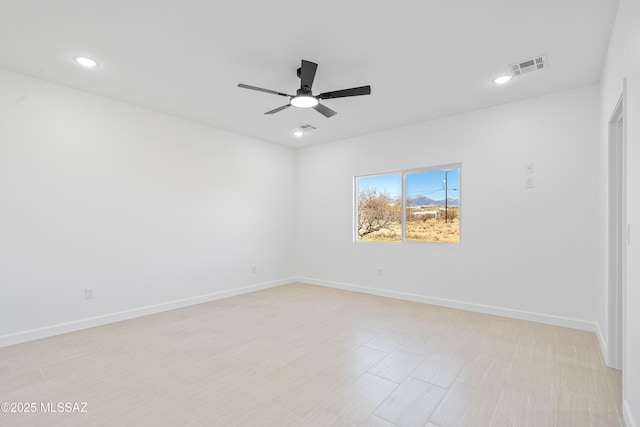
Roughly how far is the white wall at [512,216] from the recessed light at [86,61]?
382 centimetres

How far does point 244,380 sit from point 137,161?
126 inches

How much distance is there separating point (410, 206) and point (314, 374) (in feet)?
10.7

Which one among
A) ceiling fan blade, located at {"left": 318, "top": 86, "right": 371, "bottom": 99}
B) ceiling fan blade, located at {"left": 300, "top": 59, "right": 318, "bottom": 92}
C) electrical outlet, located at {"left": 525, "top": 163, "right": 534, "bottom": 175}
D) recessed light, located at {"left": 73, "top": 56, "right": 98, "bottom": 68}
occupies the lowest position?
electrical outlet, located at {"left": 525, "top": 163, "right": 534, "bottom": 175}

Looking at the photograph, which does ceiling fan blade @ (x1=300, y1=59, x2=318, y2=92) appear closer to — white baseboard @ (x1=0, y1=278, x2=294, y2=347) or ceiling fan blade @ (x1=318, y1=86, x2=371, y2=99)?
ceiling fan blade @ (x1=318, y1=86, x2=371, y2=99)

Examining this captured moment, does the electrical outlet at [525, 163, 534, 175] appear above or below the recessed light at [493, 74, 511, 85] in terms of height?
below

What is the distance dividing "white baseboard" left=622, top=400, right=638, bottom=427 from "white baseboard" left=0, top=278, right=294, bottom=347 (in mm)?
4625

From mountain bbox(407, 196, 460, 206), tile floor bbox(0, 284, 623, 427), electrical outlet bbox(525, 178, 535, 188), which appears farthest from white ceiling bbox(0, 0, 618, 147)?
tile floor bbox(0, 284, 623, 427)

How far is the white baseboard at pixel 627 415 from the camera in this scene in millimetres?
1668

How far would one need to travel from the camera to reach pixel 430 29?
2443 mm

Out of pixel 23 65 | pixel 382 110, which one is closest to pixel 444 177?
pixel 382 110

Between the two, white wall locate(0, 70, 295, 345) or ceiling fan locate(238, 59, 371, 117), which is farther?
white wall locate(0, 70, 295, 345)

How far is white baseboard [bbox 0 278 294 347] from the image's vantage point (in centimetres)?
313

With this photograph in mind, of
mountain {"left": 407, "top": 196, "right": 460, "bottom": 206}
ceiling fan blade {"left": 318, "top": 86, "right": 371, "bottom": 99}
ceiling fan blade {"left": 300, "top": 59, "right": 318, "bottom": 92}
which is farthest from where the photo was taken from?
mountain {"left": 407, "top": 196, "right": 460, "bottom": 206}

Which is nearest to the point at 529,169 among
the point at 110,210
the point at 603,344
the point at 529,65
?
the point at 529,65
